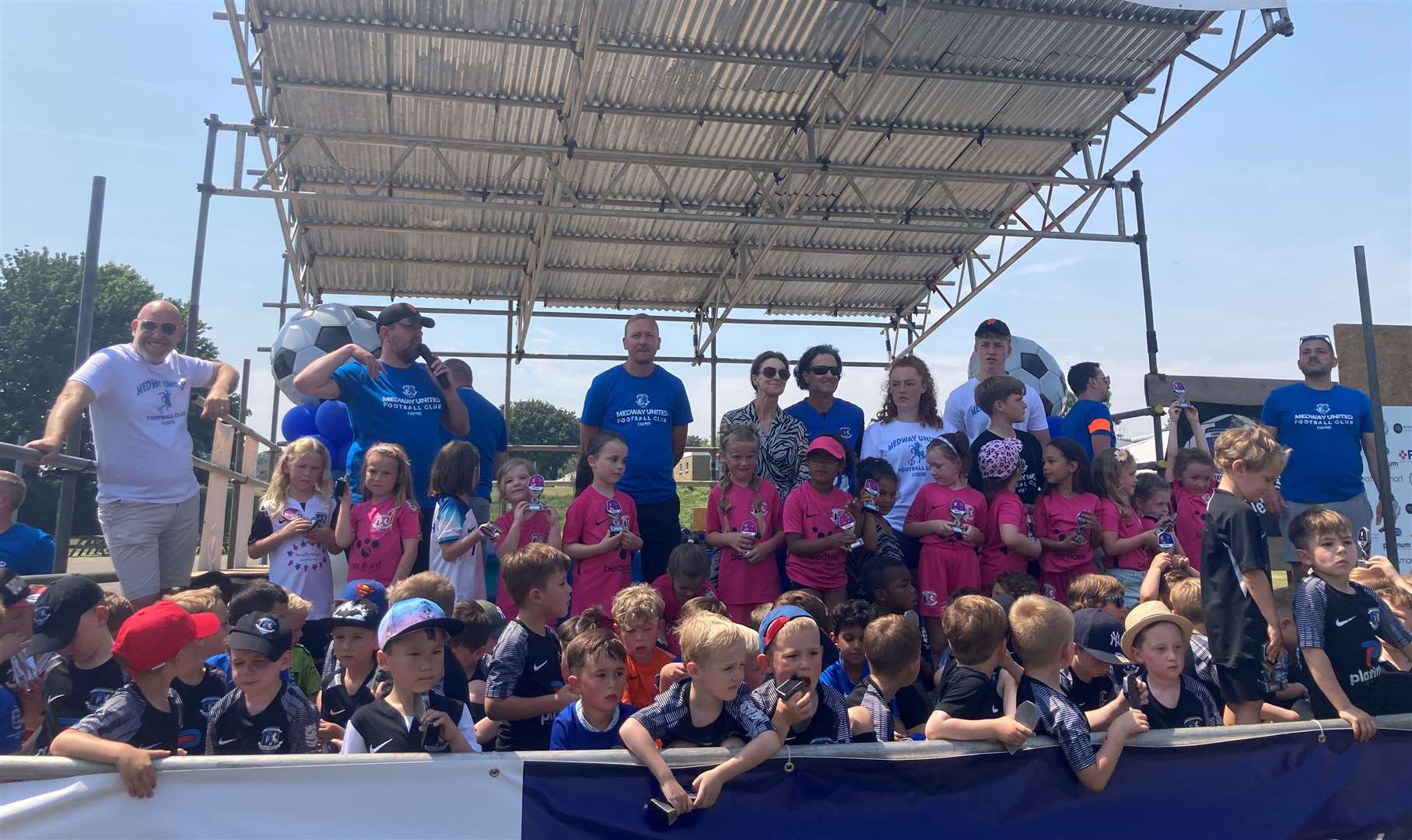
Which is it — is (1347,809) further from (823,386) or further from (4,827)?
(4,827)

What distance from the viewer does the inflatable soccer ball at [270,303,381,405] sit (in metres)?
9.03

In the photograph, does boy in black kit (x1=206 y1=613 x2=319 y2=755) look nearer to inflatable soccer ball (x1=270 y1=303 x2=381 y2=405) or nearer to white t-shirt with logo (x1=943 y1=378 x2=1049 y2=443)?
white t-shirt with logo (x1=943 y1=378 x2=1049 y2=443)

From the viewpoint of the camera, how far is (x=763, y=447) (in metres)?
5.91

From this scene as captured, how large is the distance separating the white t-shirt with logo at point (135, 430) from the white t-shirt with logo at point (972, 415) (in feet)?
14.4

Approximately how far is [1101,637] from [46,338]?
3385 cm

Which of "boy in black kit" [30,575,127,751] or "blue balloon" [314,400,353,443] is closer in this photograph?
"boy in black kit" [30,575,127,751]

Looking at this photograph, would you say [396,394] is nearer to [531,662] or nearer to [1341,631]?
[531,662]

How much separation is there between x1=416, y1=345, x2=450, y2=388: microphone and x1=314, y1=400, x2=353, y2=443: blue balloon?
0.96 metres

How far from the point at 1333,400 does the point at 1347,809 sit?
13.6 ft

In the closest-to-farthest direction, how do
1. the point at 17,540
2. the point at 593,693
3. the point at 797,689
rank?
the point at 797,689, the point at 593,693, the point at 17,540

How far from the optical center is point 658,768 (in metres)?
2.76

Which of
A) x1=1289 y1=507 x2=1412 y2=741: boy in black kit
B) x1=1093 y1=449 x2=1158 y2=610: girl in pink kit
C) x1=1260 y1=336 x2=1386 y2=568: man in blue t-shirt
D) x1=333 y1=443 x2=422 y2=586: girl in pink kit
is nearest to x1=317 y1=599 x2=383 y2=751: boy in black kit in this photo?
x1=333 y1=443 x2=422 y2=586: girl in pink kit

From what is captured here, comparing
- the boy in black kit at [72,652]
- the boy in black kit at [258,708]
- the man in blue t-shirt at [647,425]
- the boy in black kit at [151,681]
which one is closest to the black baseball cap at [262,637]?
the boy in black kit at [258,708]

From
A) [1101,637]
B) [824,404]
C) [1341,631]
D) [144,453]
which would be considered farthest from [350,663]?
[1341,631]
